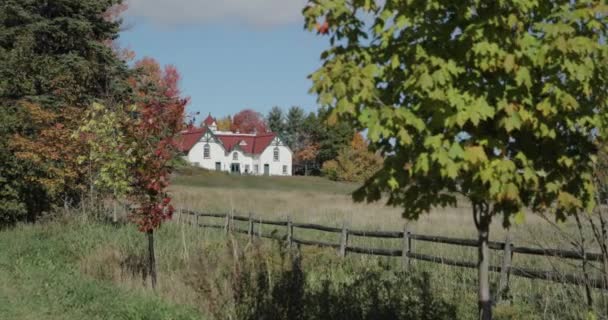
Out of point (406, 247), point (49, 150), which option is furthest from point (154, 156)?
point (49, 150)

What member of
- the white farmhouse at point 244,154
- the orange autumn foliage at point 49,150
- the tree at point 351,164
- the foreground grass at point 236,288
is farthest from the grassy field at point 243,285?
the white farmhouse at point 244,154

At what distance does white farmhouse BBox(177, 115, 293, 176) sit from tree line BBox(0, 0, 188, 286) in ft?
229

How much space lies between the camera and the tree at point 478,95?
14.5 ft

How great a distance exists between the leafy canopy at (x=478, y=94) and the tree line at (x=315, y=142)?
38335 millimetres

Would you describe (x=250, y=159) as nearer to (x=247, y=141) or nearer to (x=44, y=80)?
(x=247, y=141)

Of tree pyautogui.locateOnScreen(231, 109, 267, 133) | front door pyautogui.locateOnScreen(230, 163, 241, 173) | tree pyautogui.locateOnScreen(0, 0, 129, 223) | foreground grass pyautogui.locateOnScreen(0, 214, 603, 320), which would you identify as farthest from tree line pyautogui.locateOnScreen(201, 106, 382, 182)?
foreground grass pyautogui.locateOnScreen(0, 214, 603, 320)

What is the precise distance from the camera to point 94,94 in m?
28.1

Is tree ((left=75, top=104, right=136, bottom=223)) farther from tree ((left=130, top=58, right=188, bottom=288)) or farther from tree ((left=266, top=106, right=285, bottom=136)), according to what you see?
tree ((left=266, top=106, right=285, bottom=136))

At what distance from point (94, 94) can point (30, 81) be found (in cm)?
431

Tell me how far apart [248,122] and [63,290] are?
131387 mm

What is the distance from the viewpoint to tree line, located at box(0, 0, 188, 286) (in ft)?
60.7

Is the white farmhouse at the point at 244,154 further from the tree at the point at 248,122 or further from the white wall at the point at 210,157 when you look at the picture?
the tree at the point at 248,122

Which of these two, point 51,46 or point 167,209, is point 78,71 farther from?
point 167,209

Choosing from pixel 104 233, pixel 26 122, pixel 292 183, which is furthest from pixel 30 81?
pixel 292 183
